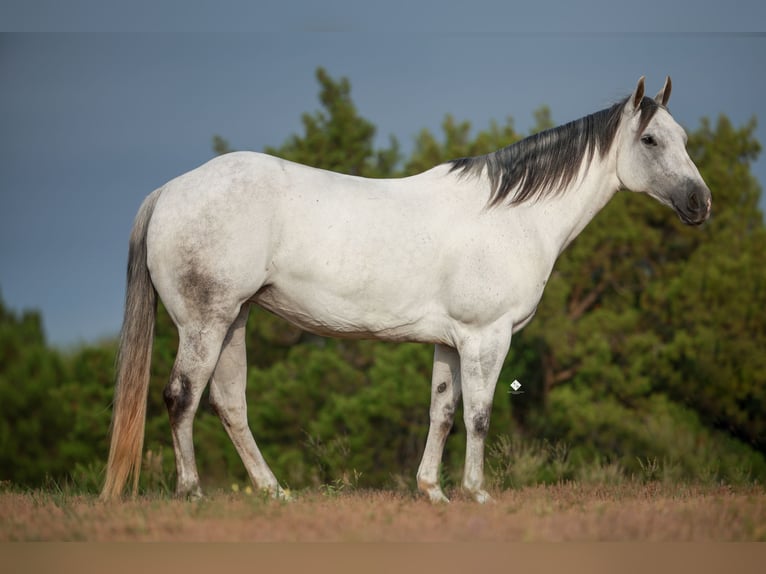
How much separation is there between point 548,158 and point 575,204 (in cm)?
35

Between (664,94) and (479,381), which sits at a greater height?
(664,94)

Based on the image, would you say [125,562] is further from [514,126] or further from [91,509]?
[514,126]

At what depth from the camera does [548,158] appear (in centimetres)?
525

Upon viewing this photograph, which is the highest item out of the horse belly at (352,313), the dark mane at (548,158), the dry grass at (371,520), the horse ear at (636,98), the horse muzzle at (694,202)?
the horse ear at (636,98)

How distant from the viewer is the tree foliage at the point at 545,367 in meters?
12.6

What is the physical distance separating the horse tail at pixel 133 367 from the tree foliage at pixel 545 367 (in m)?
7.48

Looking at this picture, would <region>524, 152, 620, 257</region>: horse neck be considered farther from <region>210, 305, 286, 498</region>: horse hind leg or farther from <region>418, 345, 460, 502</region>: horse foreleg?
<region>210, 305, 286, 498</region>: horse hind leg

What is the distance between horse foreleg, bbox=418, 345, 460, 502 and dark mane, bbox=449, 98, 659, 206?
1093 mm

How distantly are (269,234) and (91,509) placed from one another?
5.81ft

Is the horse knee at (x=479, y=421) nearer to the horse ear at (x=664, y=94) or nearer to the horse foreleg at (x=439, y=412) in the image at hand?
the horse foreleg at (x=439, y=412)

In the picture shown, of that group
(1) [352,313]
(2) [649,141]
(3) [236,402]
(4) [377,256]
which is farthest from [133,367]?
(2) [649,141]

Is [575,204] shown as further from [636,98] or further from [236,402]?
[236,402]

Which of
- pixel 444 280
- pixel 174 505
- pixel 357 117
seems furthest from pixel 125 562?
pixel 357 117

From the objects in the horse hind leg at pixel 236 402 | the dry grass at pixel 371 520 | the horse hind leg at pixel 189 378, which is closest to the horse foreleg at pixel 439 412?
the dry grass at pixel 371 520
